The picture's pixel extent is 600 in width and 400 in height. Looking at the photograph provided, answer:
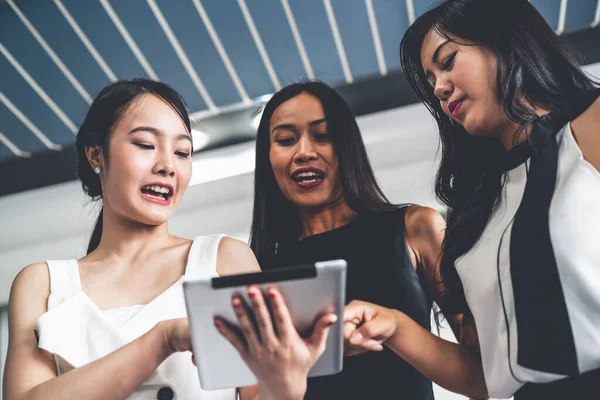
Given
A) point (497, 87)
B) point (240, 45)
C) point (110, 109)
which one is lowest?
point (240, 45)

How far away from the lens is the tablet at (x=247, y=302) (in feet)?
3.76

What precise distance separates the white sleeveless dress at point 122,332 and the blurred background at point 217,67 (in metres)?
1.55

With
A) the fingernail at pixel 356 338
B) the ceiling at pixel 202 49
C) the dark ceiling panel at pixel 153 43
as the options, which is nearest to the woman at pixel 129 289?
the fingernail at pixel 356 338

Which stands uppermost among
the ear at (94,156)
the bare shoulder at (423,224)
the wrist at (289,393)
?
the ear at (94,156)

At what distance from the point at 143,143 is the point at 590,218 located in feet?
3.40

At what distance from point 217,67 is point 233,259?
2.04 m

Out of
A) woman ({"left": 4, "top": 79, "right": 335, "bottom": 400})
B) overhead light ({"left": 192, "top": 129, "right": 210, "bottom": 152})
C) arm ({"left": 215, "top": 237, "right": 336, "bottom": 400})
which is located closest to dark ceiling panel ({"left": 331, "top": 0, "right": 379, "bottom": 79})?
overhead light ({"left": 192, "top": 129, "right": 210, "bottom": 152})

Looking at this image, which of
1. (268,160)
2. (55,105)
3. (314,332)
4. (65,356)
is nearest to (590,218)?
(314,332)

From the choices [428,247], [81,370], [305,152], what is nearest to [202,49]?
[305,152]

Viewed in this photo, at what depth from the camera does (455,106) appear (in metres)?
1.83

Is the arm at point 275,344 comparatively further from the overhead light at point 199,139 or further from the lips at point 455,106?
the overhead light at point 199,139

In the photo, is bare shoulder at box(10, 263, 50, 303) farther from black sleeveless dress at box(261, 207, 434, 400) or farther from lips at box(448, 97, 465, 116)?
lips at box(448, 97, 465, 116)

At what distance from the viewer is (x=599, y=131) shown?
148 cm

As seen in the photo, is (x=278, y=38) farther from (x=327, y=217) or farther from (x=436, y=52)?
(x=436, y=52)
